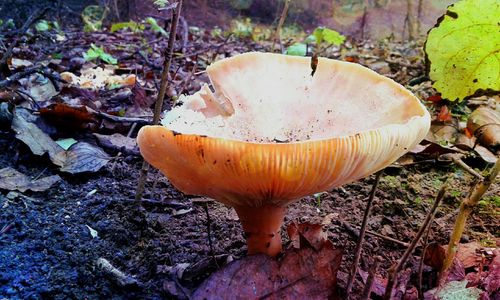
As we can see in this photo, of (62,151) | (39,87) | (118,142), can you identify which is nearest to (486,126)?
(118,142)

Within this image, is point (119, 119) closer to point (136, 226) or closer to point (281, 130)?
point (136, 226)

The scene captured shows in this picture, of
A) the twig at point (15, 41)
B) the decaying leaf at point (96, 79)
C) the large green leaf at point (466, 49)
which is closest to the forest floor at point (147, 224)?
the twig at point (15, 41)

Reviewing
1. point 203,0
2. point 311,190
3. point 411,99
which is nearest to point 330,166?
point 311,190

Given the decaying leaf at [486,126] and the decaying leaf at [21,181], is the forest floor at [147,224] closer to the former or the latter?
the decaying leaf at [21,181]

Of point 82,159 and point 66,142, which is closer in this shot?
point 82,159

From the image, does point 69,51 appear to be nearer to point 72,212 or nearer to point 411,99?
point 72,212

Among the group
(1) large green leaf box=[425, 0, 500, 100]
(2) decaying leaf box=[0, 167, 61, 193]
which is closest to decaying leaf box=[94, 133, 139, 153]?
(2) decaying leaf box=[0, 167, 61, 193]

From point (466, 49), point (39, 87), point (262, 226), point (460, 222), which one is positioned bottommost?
point (39, 87)
